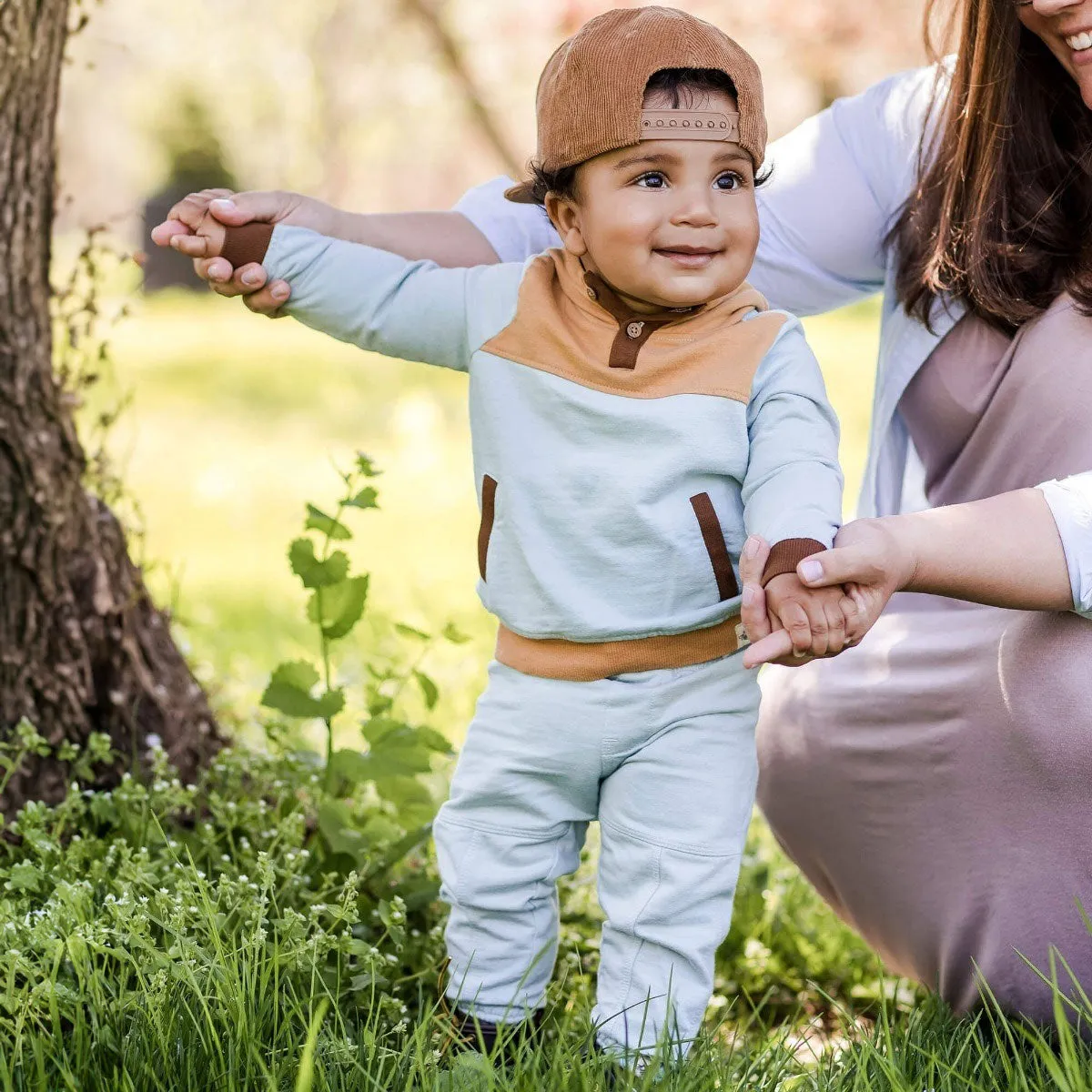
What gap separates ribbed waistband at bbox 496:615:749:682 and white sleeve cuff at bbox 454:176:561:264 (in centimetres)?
67

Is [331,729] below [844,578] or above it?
below

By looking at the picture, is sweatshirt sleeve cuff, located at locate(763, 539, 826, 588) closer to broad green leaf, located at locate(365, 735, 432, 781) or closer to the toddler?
the toddler

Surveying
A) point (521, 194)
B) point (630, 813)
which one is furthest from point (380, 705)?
point (521, 194)

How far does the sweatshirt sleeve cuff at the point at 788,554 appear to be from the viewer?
160 centimetres

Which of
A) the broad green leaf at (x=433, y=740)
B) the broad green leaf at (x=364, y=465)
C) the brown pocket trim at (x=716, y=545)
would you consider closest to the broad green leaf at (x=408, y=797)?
the broad green leaf at (x=433, y=740)

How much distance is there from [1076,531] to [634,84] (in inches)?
30.0

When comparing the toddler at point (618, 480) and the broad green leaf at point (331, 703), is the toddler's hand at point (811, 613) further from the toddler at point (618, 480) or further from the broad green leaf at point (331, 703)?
the broad green leaf at point (331, 703)

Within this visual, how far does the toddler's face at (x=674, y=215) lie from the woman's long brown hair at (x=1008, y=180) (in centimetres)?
55

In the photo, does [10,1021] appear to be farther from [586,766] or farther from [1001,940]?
[1001,940]

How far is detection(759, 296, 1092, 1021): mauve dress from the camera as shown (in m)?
1.98

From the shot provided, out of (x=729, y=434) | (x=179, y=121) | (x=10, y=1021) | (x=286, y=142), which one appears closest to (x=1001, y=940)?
(x=729, y=434)

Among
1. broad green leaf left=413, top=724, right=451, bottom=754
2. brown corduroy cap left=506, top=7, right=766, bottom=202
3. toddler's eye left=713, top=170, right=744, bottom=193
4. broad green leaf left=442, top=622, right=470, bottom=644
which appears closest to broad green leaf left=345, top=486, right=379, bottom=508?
broad green leaf left=442, top=622, right=470, bottom=644

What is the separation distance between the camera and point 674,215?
69.2 inches

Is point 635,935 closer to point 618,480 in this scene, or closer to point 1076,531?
point 618,480
